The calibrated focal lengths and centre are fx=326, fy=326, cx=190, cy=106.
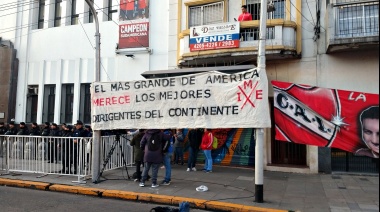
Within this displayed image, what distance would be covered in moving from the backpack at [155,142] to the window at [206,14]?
6594 millimetres

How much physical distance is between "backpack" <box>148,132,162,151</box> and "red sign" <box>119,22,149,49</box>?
290 inches

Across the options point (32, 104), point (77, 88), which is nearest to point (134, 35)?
point (77, 88)

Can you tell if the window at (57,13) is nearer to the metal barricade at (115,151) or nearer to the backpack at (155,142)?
the metal barricade at (115,151)

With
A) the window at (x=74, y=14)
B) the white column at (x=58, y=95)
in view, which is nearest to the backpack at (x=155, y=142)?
the white column at (x=58, y=95)

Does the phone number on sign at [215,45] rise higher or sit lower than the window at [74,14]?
lower

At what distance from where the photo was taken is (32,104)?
1794cm

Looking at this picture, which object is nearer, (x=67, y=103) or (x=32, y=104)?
(x=67, y=103)

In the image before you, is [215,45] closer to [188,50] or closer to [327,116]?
[188,50]

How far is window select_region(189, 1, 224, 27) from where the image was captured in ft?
43.8

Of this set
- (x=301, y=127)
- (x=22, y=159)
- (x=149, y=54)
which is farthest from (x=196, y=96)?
(x=149, y=54)

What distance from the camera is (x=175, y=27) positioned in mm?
14297

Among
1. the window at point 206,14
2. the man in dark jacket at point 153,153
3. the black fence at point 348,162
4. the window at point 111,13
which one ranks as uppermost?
the window at point 111,13

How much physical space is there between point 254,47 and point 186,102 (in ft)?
15.9

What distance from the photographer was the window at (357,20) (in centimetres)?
1052
